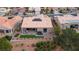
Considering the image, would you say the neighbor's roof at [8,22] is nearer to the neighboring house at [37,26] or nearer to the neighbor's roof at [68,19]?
the neighboring house at [37,26]

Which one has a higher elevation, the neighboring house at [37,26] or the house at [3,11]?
the house at [3,11]

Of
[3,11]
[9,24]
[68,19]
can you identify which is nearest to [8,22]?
[9,24]

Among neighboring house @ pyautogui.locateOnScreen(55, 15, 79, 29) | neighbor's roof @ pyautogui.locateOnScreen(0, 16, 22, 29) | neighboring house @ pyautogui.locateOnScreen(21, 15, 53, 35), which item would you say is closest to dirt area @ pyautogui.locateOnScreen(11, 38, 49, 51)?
neighboring house @ pyautogui.locateOnScreen(21, 15, 53, 35)

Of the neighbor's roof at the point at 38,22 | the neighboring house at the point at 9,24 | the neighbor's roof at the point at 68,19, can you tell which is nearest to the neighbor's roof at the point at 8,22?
the neighboring house at the point at 9,24

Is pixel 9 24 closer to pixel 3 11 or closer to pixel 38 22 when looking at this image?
pixel 3 11
